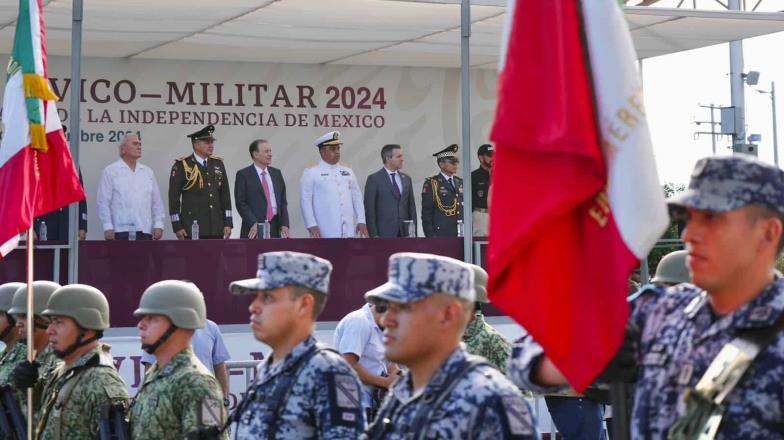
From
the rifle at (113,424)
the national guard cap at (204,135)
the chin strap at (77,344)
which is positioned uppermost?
the national guard cap at (204,135)

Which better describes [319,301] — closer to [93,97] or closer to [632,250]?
[632,250]

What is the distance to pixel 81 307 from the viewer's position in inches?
286

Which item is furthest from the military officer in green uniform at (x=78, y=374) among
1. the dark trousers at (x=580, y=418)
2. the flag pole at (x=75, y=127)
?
the flag pole at (x=75, y=127)

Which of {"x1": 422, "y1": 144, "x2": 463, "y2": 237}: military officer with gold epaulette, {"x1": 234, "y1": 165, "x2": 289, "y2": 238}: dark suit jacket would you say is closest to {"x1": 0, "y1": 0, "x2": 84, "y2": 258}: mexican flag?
{"x1": 234, "y1": 165, "x2": 289, "y2": 238}: dark suit jacket

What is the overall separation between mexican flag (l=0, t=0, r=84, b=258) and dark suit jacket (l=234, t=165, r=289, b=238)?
23.5ft

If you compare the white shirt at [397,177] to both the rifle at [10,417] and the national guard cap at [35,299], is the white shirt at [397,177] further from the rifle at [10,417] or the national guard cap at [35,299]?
the rifle at [10,417]

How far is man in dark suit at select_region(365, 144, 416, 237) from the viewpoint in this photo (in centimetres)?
1552

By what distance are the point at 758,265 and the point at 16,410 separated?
229 inches

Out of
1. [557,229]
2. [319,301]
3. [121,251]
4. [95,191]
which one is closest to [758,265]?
[557,229]

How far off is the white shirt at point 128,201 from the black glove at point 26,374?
24.1 ft

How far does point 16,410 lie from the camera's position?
26.1 ft

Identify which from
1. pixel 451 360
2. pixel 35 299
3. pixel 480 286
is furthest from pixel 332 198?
pixel 451 360

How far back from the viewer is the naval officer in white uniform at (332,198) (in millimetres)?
15203

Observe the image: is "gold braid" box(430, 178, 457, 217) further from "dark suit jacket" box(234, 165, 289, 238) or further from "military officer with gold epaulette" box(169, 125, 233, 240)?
"military officer with gold epaulette" box(169, 125, 233, 240)
